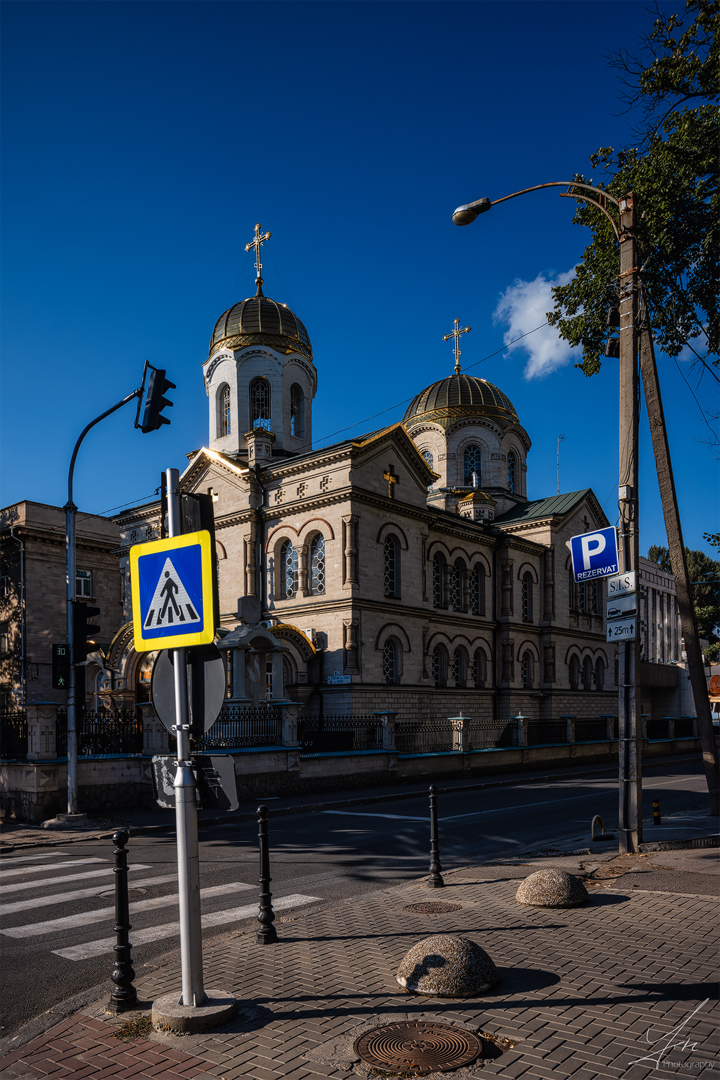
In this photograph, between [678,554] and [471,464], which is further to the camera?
[471,464]

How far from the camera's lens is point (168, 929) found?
8016 millimetres

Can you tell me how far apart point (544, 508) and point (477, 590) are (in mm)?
8166

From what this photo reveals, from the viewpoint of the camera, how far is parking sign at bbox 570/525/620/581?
10875 millimetres

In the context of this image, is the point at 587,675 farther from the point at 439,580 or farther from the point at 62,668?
the point at 62,668

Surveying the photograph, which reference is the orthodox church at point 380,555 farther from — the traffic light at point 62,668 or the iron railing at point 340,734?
the traffic light at point 62,668

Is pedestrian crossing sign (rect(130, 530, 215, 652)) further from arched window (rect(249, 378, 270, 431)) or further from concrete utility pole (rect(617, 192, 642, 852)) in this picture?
arched window (rect(249, 378, 270, 431))

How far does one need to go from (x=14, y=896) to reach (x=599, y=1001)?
291 inches

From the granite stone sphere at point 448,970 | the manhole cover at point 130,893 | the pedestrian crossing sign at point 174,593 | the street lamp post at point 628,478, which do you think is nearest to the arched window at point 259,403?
the street lamp post at point 628,478

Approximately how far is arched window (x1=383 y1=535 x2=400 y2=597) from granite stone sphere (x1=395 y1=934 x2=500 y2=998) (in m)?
25.0


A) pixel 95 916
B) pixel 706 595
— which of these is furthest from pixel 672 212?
pixel 706 595

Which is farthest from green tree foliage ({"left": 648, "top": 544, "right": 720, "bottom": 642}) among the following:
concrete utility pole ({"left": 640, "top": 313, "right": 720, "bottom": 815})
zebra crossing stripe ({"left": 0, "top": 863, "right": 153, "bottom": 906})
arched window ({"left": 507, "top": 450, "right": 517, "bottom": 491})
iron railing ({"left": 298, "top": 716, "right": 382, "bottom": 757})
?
zebra crossing stripe ({"left": 0, "top": 863, "right": 153, "bottom": 906})

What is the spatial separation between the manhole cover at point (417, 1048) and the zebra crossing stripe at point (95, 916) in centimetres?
456

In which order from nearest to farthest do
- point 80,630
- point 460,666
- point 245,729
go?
1. point 80,630
2. point 245,729
3. point 460,666

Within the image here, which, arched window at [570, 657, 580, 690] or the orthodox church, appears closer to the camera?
the orthodox church
